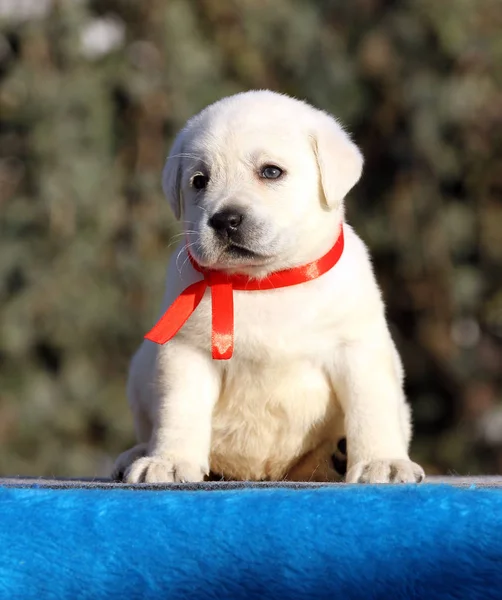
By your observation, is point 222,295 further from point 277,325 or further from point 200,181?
point 200,181

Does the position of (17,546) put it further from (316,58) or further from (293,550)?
(316,58)

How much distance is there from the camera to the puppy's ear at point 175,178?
11.3 ft

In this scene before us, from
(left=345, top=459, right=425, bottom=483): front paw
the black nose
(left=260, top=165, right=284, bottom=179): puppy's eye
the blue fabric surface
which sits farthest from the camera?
(left=260, top=165, right=284, bottom=179): puppy's eye

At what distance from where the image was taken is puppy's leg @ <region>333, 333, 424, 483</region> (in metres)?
2.91

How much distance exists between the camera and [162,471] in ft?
9.53

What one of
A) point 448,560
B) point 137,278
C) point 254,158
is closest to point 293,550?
point 448,560

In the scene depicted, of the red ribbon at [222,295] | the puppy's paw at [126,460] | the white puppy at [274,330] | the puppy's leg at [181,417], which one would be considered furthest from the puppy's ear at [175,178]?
the puppy's paw at [126,460]

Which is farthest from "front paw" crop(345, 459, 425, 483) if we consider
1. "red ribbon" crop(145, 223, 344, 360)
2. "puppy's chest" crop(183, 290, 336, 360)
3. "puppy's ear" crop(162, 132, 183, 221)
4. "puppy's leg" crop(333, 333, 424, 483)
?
"puppy's ear" crop(162, 132, 183, 221)

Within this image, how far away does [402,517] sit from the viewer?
6.76ft

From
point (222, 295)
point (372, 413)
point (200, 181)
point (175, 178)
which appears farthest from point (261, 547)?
point (175, 178)

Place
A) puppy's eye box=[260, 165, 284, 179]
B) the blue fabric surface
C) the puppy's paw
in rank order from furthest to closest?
the puppy's paw → puppy's eye box=[260, 165, 284, 179] → the blue fabric surface

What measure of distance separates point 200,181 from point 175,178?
161 millimetres

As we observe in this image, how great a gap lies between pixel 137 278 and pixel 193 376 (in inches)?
173

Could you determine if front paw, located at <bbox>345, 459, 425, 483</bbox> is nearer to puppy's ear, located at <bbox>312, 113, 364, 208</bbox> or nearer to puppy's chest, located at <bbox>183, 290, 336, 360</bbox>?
puppy's chest, located at <bbox>183, 290, 336, 360</bbox>
